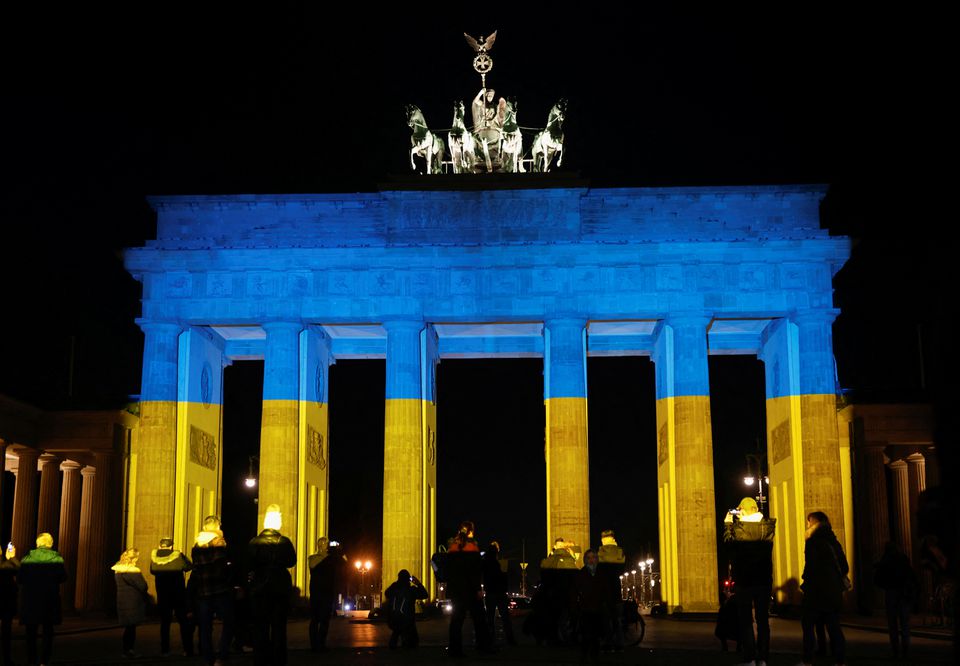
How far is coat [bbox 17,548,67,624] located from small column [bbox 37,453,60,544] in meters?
33.5

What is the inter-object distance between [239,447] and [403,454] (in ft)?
129

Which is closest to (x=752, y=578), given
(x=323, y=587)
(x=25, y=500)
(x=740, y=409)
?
(x=323, y=587)

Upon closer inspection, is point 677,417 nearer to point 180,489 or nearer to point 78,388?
point 180,489

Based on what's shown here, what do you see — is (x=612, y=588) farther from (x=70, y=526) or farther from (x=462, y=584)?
(x=70, y=526)

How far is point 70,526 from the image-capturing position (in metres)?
53.2

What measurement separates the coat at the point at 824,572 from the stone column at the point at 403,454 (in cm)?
2848

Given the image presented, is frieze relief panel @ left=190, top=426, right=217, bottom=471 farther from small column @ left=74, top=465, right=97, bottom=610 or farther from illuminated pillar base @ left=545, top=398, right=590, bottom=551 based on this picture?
illuminated pillar base @ left=545, top=398, right=590, bottom=551

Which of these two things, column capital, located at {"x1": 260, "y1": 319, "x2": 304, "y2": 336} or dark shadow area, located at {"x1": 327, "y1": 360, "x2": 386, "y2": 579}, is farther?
dark shadow area, located at {"x1": 327, "y1": 360, "x2": 386, "y2": 579}

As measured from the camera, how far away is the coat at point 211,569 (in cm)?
1914

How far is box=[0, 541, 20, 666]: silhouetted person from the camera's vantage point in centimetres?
1927

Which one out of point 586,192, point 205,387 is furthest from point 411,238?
point 205,387

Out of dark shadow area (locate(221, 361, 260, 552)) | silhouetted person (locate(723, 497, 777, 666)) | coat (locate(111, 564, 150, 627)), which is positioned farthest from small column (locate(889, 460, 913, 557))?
dark shadow area (locate(221, 361, 260, 552))

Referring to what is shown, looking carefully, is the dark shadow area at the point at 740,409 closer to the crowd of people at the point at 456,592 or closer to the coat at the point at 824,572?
the crowd of people at the point at 456,592

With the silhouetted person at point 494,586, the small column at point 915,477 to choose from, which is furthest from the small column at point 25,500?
the small column at point 915,477
